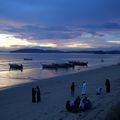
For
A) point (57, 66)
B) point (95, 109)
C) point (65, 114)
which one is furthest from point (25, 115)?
point (57, 66)

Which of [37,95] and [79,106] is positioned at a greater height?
[79,106]

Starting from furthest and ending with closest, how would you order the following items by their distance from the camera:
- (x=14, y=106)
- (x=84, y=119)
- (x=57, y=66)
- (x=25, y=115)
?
(x=57, y=66), (x=14, y=106), (x=25, y=115), (x=84, y=119)

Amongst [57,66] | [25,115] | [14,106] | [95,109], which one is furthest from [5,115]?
[57,66]

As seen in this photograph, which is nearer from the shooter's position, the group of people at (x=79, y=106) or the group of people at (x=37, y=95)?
the group of people at (x=79, y=106)

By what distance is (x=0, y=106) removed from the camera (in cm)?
2336

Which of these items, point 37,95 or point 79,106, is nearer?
point 79,106

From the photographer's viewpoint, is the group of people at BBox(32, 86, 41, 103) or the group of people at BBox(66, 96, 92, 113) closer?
the group of people at BBox(66, 96, 92, 113)

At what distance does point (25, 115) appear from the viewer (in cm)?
1895

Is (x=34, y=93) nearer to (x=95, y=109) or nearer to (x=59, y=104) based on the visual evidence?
(x=59, y=104)

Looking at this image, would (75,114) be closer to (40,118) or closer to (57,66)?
(40,118)

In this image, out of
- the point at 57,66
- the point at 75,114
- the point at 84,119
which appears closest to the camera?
the point at 84,119

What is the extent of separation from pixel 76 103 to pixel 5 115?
4.80 m

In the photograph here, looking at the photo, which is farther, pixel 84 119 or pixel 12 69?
pixel 12 69

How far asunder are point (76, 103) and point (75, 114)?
108cm
